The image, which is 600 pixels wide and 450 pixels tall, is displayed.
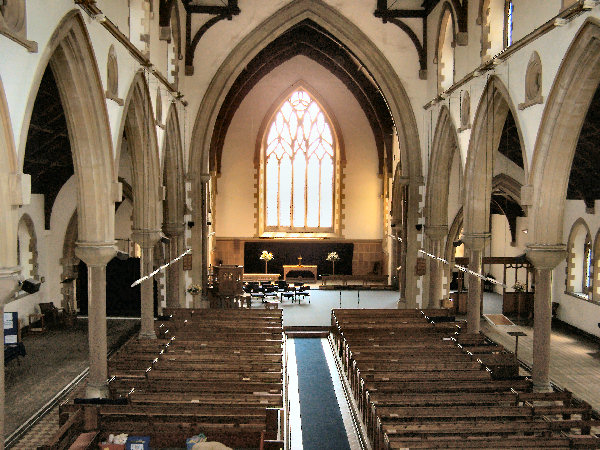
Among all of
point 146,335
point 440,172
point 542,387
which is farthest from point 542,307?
point 146,335

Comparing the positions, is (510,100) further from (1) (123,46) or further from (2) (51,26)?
(2) (51,26)

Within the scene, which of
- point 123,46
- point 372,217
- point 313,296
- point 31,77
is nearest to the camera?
point 31,77

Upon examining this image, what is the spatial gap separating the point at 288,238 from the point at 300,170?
3006 mm

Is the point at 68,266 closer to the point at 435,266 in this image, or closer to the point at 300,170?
the point at 435,266

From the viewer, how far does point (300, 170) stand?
84.4ft

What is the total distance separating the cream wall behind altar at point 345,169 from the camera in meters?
24.8

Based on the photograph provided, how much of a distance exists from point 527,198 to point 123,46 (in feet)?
24.2

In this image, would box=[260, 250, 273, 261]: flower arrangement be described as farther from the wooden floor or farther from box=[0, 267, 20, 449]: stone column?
box=[0, 267, 20, 449]: stone column

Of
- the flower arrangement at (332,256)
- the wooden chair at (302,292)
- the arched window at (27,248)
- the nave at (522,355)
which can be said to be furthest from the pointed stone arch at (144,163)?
the flower arrangement at (332,256)

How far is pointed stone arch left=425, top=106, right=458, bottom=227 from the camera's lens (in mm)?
15906

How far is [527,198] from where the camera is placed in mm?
9914

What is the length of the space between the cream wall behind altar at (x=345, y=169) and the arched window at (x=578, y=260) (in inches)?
377

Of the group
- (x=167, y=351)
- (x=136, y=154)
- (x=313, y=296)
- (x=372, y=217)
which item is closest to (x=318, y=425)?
(x=167, y=351)

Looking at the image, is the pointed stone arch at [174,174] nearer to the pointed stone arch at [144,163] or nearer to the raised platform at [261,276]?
the pointed stone arch at [144,163]
